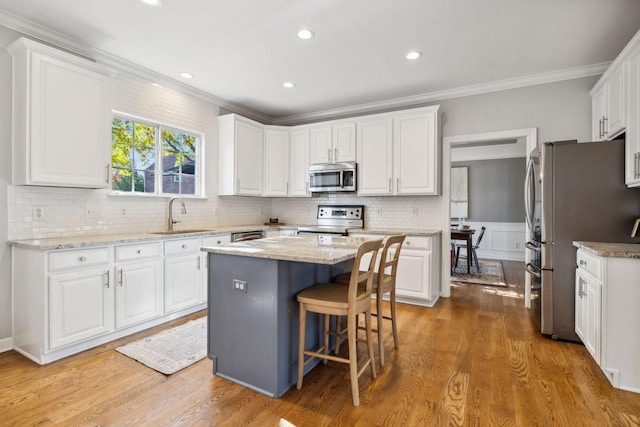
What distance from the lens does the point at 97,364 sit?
2.43m

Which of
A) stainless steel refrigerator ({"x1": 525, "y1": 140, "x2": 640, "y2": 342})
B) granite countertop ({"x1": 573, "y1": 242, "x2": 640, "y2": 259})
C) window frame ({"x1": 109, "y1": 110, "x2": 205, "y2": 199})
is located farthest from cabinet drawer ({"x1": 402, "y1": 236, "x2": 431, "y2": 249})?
window frame ({"x1": 109, "y1": 110, "x2": 205, "y2": 199})

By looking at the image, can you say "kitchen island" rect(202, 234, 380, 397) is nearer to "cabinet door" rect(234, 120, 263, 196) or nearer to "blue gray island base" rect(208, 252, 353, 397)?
"blue gray island base" rect(208, 252, 353, 397)

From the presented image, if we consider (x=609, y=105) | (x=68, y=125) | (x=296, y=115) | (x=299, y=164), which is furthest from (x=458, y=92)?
(x=68, y=125)

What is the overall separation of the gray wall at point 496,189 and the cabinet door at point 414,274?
4.73 meters

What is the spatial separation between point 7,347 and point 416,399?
3261mm

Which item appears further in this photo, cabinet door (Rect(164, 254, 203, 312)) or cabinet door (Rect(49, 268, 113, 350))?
cabinet door (Rect(164, 254, 203, 312))

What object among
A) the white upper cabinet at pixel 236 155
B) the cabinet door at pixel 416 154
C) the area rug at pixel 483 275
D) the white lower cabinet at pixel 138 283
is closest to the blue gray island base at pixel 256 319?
the white lower cabinet at pixel 138 283

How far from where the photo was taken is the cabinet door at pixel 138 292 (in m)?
2.87

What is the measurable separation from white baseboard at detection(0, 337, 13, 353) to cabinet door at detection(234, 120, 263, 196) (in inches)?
108

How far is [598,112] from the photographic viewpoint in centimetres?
334

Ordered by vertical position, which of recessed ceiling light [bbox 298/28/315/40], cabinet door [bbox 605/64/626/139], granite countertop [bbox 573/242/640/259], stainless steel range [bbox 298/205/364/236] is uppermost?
recessed ceiling light [bbox 298/28/315/40]

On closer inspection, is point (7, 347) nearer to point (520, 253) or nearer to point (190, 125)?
point (190, 125)

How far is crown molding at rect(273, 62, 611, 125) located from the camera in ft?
11.8

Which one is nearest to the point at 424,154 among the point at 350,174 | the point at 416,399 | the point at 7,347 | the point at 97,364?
the point at 350,174
